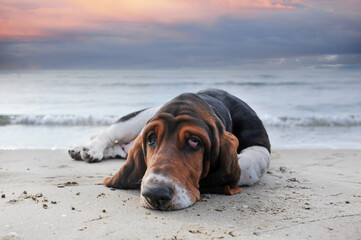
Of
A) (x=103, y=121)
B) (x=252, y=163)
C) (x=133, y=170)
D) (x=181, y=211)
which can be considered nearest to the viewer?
(x=181, y=211)

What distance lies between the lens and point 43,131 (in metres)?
11.2

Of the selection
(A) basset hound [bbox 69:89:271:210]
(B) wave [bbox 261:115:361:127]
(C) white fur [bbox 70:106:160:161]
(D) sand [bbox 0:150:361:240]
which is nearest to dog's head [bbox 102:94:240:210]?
(A) basset hound [bbox 69:89:271:210]

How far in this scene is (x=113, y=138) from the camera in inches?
254

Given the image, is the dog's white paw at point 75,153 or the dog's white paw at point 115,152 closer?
the dog's white paw at point 75,153

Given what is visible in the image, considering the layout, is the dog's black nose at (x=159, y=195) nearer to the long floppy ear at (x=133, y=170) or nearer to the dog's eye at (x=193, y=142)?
the dog's eye at (x=193, y=142)

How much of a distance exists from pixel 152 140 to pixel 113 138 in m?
2.90

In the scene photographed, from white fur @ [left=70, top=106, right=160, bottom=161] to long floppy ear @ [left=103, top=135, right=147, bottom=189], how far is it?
2.11m

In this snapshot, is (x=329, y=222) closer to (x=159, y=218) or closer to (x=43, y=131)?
(x=159, y=218)

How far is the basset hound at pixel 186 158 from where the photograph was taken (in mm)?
3285

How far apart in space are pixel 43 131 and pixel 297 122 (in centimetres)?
712

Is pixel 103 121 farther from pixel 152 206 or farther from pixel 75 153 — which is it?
pixel 152 206

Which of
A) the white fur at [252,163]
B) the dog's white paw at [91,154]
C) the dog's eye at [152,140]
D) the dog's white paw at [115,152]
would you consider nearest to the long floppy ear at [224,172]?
the white fur at [252,163]

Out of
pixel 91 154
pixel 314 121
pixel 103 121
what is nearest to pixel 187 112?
pixel 91 154

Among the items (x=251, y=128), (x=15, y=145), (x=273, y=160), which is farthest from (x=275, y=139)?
(x=15, y=145)
